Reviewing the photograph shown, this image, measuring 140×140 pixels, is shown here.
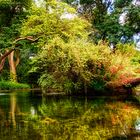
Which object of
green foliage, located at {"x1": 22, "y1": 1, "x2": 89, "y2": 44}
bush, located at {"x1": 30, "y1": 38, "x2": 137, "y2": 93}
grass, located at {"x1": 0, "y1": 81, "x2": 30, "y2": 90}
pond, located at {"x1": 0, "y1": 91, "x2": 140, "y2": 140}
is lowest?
pond, located at {"x1": 0, "y1": 91, "x2": 140, "y2": 140}

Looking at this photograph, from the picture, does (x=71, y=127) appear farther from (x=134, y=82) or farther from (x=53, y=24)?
(x=53, y=24)

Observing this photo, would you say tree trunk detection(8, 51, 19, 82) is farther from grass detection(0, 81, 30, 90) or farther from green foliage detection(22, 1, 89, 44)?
green foliage detection(22, 1, 89, 44)

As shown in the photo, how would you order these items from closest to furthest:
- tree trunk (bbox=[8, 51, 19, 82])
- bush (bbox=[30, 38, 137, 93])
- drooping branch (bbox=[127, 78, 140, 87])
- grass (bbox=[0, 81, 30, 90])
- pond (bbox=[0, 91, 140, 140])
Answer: pond (bbox=[0, 91, 140, 140]) < bush (bbox=[30, 38, 137, 93]) < drooping branch (bbox=[127, 78, 140, 87]) < grass (bbox=[0, 81, 30, 90]) < tree trunk (bbox=[8, 51, 19, 82])

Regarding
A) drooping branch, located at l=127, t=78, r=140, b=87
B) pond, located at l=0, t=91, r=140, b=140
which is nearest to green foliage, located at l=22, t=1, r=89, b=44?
drooping branch, located at l=127, t=78, r=140, b=87

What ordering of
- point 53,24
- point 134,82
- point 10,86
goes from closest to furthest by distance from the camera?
point 134,82 → point 53,24 → point 10,86

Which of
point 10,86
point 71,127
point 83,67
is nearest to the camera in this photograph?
point 71,127

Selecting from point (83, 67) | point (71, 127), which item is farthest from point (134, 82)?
point (71, 127)

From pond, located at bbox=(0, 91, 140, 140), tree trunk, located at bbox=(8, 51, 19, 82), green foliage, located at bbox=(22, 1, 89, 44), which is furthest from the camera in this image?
tree trunk, located at bbox=(8, 51, 19, 82)

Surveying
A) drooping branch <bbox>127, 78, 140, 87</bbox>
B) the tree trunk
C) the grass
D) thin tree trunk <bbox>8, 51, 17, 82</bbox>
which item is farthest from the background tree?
drooping branch <bbox>127, 78, 140, 87</bbox>

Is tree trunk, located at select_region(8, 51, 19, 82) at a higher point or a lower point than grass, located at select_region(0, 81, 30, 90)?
higher

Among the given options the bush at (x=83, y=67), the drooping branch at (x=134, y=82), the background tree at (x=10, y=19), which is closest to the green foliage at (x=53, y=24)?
the background tree at (x=10, y=19)

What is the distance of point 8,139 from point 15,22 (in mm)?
27961

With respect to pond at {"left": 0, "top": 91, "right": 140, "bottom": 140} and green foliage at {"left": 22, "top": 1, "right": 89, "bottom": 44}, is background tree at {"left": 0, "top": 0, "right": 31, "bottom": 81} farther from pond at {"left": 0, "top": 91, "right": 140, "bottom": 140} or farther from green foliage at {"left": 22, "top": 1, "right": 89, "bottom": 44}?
pond at {"left": 0, "top": 91, "right": 140, "bottom": 140}

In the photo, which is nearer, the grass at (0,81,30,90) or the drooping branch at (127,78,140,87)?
the drooping branch at (127,78,140,87)
